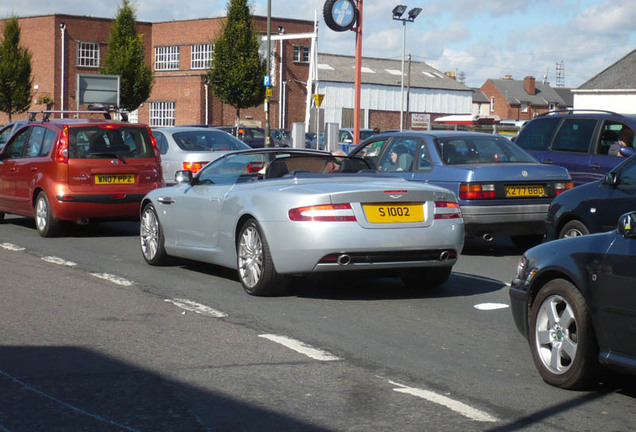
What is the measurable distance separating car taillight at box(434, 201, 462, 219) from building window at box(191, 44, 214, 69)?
6295 cm

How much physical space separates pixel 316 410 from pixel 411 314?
3074 millimetres

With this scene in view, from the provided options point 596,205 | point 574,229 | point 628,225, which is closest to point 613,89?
point 574,229

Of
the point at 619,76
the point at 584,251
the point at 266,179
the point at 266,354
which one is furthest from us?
the point at 619,76

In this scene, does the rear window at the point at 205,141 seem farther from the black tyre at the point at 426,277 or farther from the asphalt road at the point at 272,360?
the black tyre at the point at 426,277

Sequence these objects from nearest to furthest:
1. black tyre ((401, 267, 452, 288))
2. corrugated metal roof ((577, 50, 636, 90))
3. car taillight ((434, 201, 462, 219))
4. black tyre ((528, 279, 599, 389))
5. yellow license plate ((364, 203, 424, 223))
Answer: black tyre ((528, 279, 599, 389)) → yellow license plate ((364, 203, 424, 223)) → car taillight ((434, 201, 462, 219)) → black tyre ((401, 267, 452, 288)) → corrugated metal roof ((577, 50, 636, 90))

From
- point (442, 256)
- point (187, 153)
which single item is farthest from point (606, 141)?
point (187, 153)

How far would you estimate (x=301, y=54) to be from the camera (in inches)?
2844

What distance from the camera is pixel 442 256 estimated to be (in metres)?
8.80

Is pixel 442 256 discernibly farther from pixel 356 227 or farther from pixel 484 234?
pixel 484 234

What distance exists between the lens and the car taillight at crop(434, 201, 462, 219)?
28.8ft

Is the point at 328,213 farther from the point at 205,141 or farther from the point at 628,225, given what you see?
the point at 205,141

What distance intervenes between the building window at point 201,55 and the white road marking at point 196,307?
6307cm

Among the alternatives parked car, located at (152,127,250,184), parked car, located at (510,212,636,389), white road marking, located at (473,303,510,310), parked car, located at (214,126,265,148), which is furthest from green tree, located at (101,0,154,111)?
parked car, located at (510,212,636,389)

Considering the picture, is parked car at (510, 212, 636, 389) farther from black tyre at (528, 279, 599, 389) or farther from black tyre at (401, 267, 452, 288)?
black tyre at (401, 267, 452, 288)
